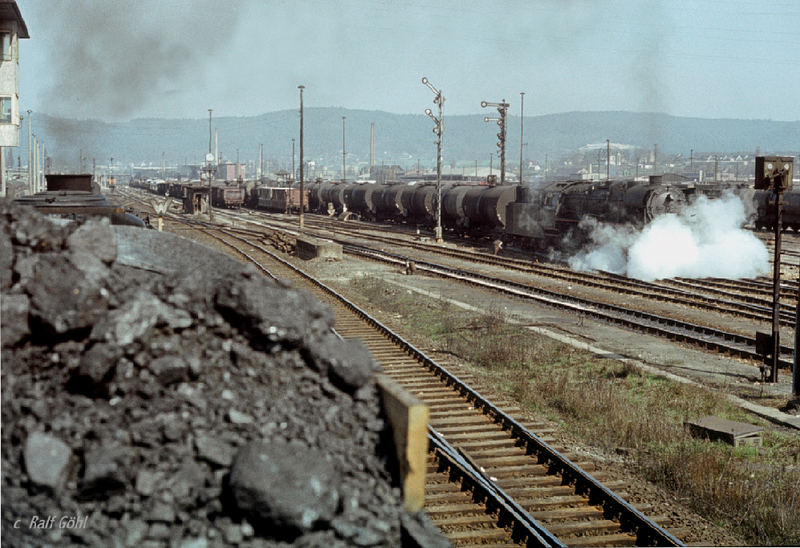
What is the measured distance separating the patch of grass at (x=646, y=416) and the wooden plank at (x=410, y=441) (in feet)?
14.9

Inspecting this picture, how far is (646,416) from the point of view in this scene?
39.4ft

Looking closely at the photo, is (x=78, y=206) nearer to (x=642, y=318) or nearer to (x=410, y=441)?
(x=410, y=441)

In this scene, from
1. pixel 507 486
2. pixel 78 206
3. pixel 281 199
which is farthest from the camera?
pixel 281 199

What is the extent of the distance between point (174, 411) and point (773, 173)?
13.1 meters

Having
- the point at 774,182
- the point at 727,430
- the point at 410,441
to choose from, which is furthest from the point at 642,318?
the point at 410,441

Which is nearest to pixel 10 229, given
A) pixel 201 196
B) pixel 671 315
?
pixel 671 315

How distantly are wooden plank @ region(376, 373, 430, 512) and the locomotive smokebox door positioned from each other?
11783mm

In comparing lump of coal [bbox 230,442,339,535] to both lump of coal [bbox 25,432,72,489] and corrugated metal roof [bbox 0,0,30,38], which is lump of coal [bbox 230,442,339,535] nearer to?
lump of coal [bbox 25,432,72,489]

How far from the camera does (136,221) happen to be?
15.1 meters

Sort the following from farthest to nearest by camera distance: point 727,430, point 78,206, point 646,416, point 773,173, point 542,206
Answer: point 542,206
point 773,173
point 78,206
point 646,416
point 727,430

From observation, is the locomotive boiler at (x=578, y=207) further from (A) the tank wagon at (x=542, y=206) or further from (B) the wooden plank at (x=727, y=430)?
(B) the wooden plank at (x=727, y=430)

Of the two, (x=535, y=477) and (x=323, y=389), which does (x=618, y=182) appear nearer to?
(x=535, y=477)

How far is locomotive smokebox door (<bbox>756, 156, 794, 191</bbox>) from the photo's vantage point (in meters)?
15.0

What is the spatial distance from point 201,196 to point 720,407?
59.4 metres
